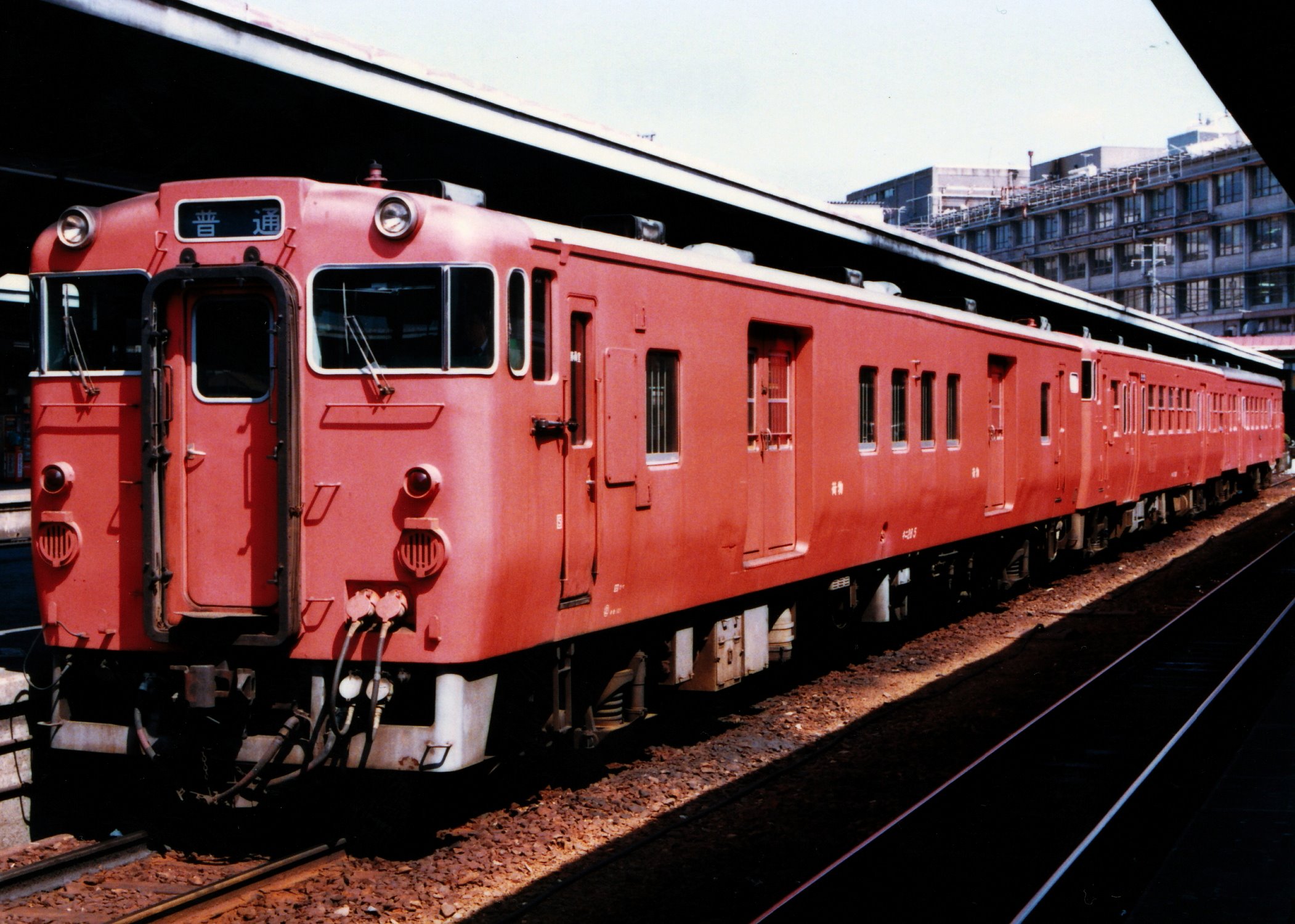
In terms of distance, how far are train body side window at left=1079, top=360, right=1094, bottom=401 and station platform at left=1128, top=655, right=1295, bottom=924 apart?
9108mm

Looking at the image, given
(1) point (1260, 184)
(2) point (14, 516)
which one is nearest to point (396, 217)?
(2) point (14, 516)

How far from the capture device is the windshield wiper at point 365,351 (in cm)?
645

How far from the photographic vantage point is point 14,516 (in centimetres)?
2158

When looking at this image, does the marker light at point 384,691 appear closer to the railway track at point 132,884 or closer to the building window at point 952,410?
the railway track at point 132,884

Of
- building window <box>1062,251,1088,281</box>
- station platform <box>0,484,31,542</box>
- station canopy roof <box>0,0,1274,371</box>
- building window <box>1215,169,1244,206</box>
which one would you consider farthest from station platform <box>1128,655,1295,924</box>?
building window <box>1062,251,1088,281</box>

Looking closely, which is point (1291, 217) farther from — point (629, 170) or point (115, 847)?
point (115, 847)

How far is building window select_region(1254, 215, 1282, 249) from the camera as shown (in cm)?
6688

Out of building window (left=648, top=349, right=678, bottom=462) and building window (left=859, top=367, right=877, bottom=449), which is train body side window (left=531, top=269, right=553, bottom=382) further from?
building window (left=859, top=367, right=877, bottom=449)

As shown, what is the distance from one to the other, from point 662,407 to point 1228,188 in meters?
68.8

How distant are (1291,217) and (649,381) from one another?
219ft

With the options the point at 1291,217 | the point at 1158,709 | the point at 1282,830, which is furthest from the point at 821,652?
the point at 1291,217

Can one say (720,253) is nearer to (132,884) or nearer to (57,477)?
(57,477)

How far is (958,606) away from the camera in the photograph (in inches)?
602

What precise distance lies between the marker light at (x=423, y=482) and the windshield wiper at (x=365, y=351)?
41 cm
